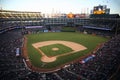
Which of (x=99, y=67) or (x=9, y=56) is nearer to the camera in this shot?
(x=99, y=67)

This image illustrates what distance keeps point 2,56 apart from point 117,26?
4557 cm

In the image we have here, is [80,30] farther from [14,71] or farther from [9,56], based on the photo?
A: [14,71]

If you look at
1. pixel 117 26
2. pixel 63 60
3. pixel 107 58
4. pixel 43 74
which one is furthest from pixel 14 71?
pixel 117 26

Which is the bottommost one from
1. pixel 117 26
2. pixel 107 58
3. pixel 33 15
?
pixel 107 58

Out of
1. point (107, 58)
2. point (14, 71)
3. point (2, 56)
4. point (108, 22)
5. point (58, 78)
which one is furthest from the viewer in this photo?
point (108, 22)

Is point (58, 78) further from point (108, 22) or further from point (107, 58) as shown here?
point (108, 22)

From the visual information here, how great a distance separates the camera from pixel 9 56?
87.9 feet

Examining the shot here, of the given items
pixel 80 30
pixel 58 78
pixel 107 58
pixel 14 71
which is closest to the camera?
pixel 58 78

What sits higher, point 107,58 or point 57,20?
point 57,20

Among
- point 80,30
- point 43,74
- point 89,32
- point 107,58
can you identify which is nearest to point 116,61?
point 107,58

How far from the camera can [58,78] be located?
61.6 feet

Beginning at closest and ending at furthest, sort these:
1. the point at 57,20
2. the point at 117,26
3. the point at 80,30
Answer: the point at 117,26
the point at 80,30
the point at 57,20

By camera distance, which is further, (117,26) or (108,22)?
(108,22)

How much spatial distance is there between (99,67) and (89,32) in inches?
1623
